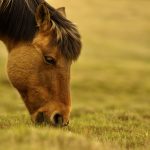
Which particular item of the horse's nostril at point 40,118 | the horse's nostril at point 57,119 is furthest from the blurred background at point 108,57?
the horse's nostril at point 57,119

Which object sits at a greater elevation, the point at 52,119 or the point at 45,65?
the point at 45,65

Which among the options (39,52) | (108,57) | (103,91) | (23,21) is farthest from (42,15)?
(108,57)

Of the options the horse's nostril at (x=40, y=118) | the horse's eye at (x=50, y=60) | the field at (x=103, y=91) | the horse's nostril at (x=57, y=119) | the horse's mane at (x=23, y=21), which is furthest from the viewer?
the horse's mane at (x=23, y=21)

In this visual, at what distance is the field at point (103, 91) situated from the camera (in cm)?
673

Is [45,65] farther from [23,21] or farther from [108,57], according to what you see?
[108,57]

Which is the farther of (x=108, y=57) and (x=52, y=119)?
(x=108, y=57)

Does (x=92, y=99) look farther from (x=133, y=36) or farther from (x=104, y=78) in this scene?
(x=133, y=36)

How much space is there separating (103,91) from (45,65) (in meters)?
23.0

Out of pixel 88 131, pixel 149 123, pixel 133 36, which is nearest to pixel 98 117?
pixel 149 123

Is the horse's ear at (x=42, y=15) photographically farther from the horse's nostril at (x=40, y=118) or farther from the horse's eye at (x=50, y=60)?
the horse's nostril at (x=40, y=118)

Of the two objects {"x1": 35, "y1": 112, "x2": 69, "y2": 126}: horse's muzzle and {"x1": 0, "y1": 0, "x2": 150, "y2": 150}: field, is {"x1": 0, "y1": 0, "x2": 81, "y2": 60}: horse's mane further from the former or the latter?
{"x1": 0, "y1": 0, "x2": 150, "y2": 150}: field

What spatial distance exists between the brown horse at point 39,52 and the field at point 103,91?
551 mm

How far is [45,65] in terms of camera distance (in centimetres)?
854

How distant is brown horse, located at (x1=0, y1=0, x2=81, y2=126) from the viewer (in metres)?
8.34
